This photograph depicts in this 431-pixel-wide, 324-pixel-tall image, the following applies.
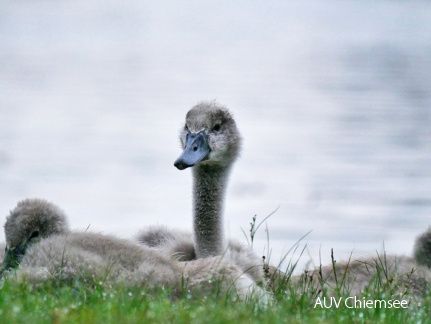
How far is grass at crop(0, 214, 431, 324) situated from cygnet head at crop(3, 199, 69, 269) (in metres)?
1.20

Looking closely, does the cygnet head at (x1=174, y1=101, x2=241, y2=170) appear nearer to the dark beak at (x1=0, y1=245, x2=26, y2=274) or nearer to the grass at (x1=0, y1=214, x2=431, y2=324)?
the dark beak at (x1=0, y1=245, x2=26, y2=274)

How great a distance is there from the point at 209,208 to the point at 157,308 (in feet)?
9.73

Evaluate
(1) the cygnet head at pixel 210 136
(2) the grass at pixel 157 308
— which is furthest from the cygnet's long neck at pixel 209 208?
(2) the grass at pixel 157 308

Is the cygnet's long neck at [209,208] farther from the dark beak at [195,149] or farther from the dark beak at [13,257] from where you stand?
the dark beak at [13,257]

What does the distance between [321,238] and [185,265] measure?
5.83m

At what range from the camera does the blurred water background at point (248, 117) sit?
12.5 meters

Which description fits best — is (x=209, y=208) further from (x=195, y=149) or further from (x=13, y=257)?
(x=13, y=257)

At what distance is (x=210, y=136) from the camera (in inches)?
313

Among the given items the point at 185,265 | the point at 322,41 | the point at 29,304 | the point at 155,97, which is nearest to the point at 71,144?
the point at 155,97

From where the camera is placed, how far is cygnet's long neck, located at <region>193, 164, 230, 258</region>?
25.0ft

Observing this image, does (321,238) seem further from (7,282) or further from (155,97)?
(155,97)

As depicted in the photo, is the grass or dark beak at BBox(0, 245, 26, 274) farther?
dark beak at BBox(0, 245, 26, 274)

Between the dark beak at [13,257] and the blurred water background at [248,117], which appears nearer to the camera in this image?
the dark beak at [13,257]

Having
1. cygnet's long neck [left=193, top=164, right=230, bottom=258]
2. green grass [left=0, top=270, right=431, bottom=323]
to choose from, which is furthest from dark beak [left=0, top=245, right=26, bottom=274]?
cygnet's long neck [left=193, top=164, right=230, bottom=258]
